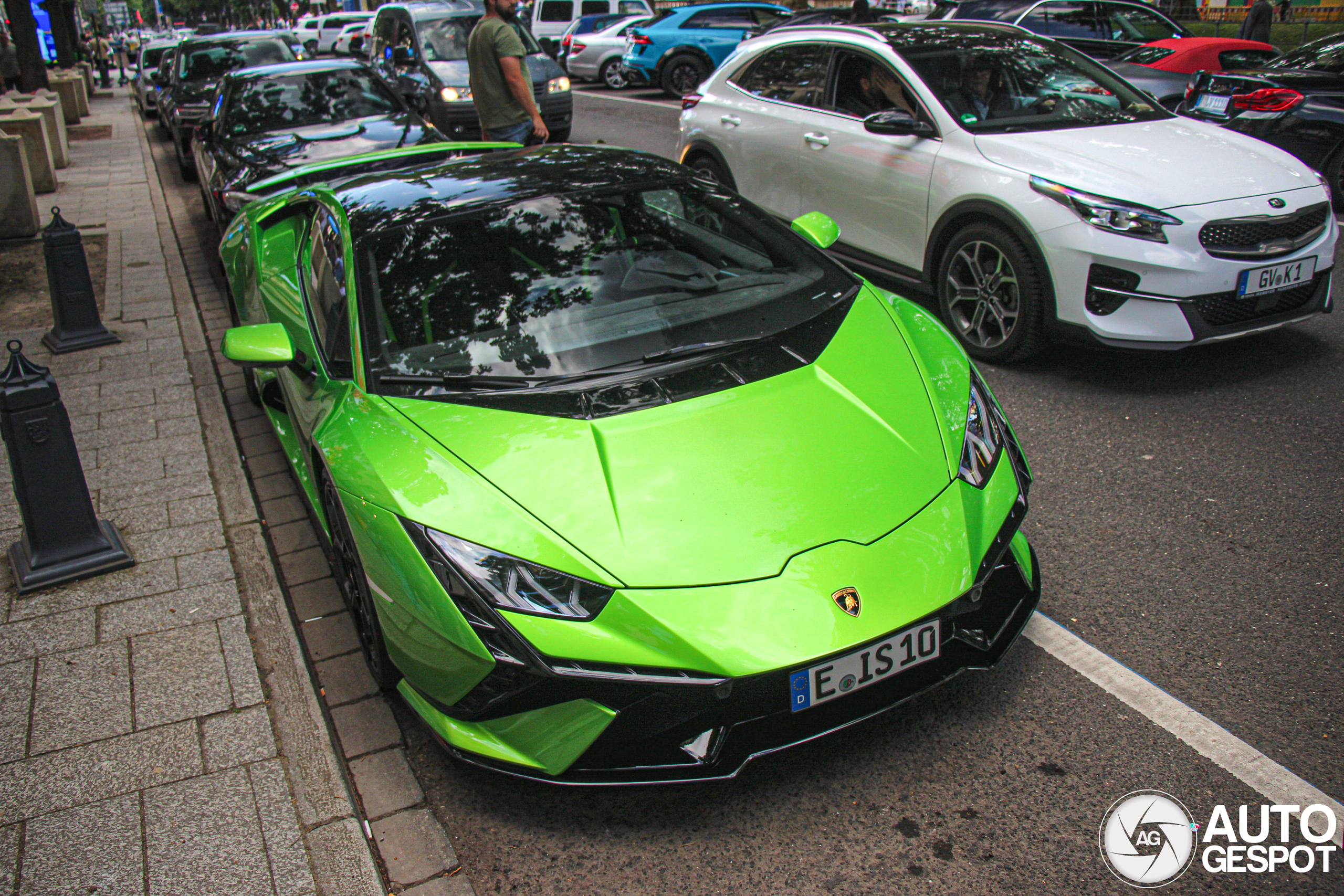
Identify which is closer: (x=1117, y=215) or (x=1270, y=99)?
(x=1117, y=215)

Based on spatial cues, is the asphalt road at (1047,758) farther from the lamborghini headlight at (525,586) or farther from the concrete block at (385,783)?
the lamborghini headlight at (525,586)

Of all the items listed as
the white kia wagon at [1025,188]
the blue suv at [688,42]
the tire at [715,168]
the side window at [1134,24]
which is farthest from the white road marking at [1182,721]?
the blue suv at [688,42]

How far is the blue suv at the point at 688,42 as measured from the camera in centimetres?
1905

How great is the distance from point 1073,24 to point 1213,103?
292 cm

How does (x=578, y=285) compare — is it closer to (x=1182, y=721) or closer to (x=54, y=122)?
(x=1182, y=721)

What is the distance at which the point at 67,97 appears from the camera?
64.8 feet

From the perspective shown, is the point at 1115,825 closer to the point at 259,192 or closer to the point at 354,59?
the point at 259,192

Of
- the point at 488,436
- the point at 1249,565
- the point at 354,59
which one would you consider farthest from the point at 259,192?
the point at 1249,565

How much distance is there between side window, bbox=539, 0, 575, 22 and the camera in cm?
2522

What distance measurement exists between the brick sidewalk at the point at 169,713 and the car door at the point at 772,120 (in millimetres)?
3625

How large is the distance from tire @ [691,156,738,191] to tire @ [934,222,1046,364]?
6.70 feet

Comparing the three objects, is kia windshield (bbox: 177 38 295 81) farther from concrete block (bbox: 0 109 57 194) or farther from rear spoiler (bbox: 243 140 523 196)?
rear spoiler (bbox: 243 140 523 196)

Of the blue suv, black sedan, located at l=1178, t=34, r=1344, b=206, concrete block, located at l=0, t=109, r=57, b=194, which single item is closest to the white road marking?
black sedan, located at l=1178, t=34, r=1344, b=206

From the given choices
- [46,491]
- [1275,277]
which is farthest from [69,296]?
[1275,277]
